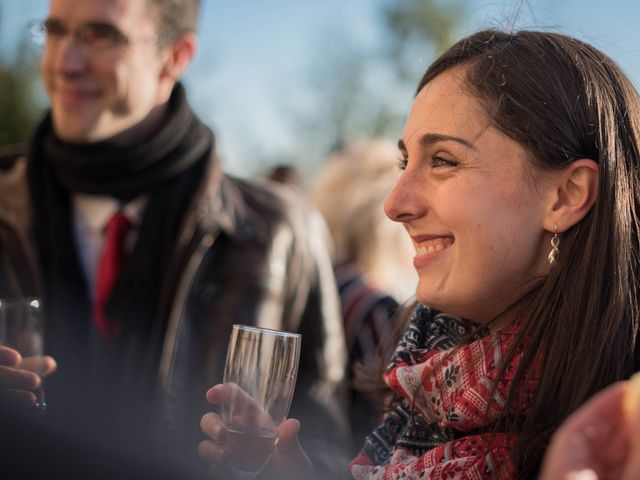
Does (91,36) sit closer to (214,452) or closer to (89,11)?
(89,11)

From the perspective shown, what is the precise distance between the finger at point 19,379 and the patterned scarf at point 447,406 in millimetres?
888

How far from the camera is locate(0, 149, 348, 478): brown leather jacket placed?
3.61m

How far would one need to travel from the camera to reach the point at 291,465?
83.9 inches

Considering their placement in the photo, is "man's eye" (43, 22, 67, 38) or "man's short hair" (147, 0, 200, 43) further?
"man's short hair" (147, 0, 200, 43)

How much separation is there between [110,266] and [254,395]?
1.98 meters

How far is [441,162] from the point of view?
2178 mm

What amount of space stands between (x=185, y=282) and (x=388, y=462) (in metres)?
1.63

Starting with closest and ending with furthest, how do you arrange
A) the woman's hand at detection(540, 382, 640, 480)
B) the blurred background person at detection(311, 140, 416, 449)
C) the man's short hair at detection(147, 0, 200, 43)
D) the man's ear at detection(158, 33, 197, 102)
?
the woman's hand at detection(540, 382, 640, 480)
the man's short hair at detection(147, 0, 200, 43)
the man's ear at detection(158, 33, 197, 102)
the blurred background person at detection(311, 140, 416, 449)

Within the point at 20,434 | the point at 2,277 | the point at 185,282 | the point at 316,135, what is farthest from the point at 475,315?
the point at 316,135

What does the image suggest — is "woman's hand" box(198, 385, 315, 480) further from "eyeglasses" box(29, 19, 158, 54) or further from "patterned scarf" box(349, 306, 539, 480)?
"eyeglasses" box(29, 19, 158, 54)

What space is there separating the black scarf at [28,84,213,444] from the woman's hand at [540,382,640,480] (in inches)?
100

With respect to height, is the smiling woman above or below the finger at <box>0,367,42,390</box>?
above

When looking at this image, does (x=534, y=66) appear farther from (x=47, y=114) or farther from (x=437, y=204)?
(x=47, y=114)

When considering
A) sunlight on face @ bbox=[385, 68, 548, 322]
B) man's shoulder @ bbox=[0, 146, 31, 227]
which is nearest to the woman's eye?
sunlight on face @ bbox=[385, 68, 548, 322]
